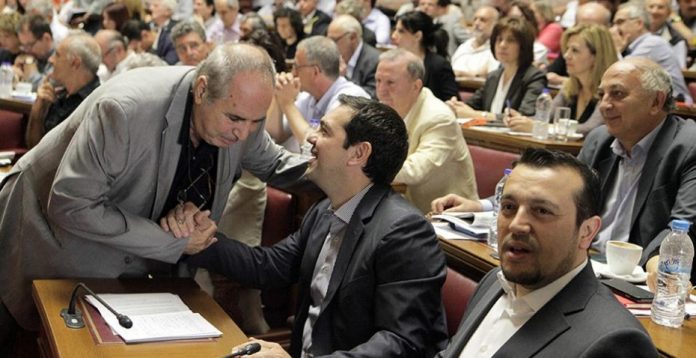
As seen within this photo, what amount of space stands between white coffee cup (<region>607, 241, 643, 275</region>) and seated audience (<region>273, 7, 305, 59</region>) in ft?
16.9

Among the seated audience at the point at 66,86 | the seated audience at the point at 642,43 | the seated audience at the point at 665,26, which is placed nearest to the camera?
the seated audience at the point at 66,86

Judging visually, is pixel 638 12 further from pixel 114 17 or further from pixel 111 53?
pixel 114 17

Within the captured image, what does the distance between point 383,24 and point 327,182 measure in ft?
20.1

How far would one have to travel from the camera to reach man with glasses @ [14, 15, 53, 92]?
6.47m

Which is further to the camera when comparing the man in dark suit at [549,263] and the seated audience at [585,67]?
the seated audience at [585,67]

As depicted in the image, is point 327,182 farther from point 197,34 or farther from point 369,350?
point 197,34

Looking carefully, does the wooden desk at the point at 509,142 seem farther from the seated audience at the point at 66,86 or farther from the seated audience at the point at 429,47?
the seated audience at the point at 66,86

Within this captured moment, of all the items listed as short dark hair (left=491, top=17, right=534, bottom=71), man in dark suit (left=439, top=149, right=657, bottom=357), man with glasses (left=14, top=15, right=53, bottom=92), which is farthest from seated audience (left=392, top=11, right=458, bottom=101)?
man in dark suit (left=439, top=149, right=657, bottom=357)

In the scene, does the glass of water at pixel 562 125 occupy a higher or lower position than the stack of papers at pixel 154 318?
lower

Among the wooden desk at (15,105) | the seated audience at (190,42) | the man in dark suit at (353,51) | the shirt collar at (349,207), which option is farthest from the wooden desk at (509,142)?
the wooden desk at (15,105)

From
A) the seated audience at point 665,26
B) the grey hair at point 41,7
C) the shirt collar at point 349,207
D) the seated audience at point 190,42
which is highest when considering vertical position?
the shirt collar at point 349,207

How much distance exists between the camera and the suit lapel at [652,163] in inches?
105

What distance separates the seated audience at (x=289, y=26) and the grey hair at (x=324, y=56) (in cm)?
299

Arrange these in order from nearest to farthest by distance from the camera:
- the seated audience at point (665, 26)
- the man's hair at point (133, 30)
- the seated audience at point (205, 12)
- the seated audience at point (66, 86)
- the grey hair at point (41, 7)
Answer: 1. the seated audience at point (66, 86)
2. the seated audience at point (665, 26)
3. the man's hair at point (133, 30)
4. the grey hair at point (41, 7)
5. the seated audience at point (205, 12)
